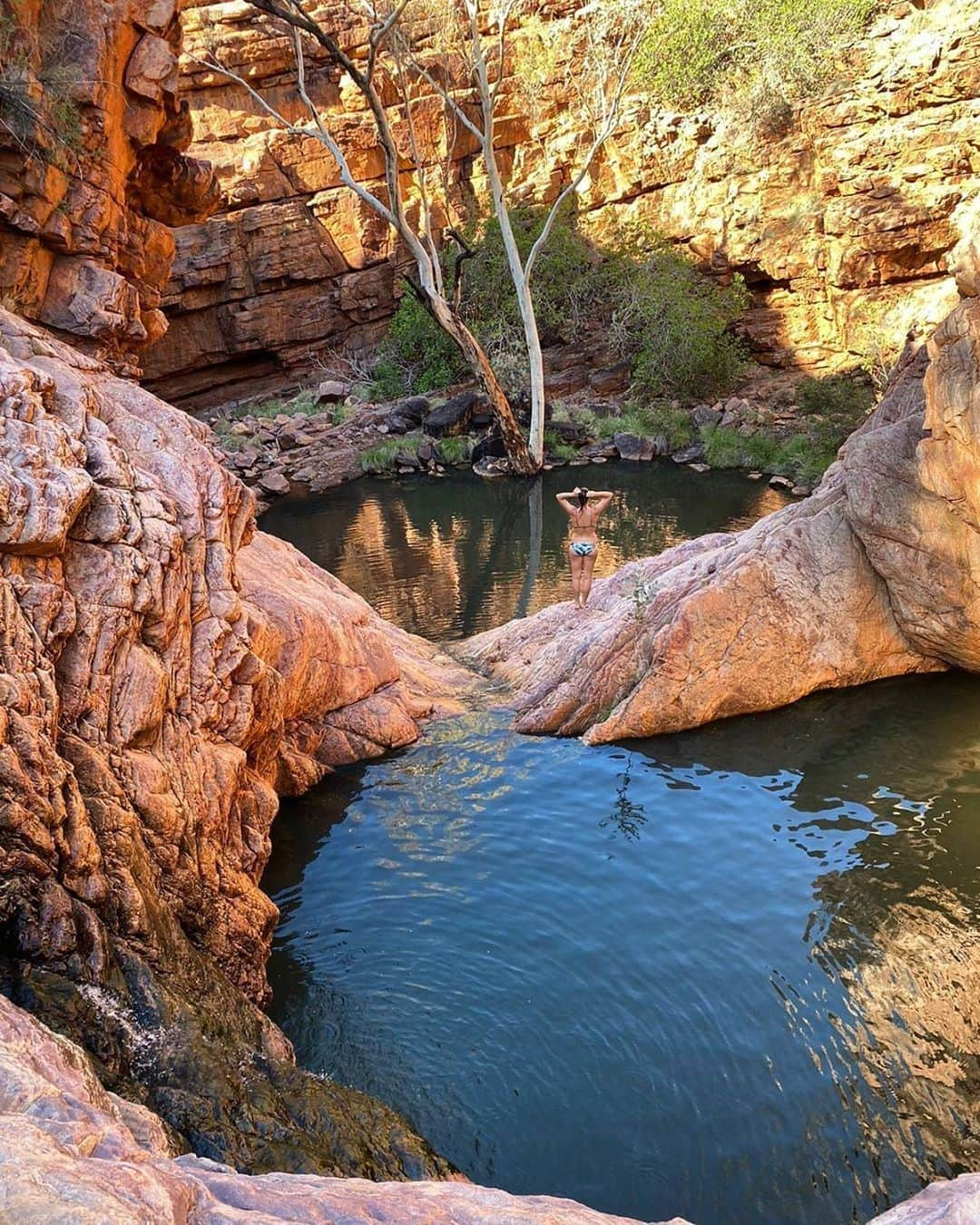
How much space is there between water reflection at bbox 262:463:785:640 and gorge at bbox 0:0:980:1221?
2.69m

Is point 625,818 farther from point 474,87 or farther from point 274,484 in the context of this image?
point 474,87

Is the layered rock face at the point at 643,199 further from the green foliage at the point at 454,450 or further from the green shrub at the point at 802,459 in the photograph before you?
the green foliage at the point at 454,450

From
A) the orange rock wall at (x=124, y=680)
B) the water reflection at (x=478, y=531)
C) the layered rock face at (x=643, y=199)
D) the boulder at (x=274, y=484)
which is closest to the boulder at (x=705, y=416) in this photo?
the water reflection at (x=478, y=531)

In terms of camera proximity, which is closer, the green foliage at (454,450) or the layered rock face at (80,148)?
the layered rock face at (80,148)

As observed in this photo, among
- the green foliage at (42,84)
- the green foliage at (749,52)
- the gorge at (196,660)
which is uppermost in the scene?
the green foliage at (749,52)

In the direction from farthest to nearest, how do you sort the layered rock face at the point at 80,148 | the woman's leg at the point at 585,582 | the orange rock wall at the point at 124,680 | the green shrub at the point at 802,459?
the green shrub at the point at 802,459
the layered rock face at the point at 80,148
the woman's leg at the point at 585,582
the orange rock wall at the point at 124,680

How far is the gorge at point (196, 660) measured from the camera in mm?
4027

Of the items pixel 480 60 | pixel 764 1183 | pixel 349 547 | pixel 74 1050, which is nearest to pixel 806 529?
pixel 764 1183

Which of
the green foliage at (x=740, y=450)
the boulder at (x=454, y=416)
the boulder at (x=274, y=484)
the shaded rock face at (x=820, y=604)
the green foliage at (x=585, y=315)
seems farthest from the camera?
the green foliage at (x=585, y=315)

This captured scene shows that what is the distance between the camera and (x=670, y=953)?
21.5 ft

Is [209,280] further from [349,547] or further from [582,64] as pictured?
[349,547]

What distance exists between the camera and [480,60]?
23.5 m

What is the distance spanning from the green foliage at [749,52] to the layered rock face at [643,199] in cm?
80

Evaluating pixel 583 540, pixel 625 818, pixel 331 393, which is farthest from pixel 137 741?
pixel 331 393
